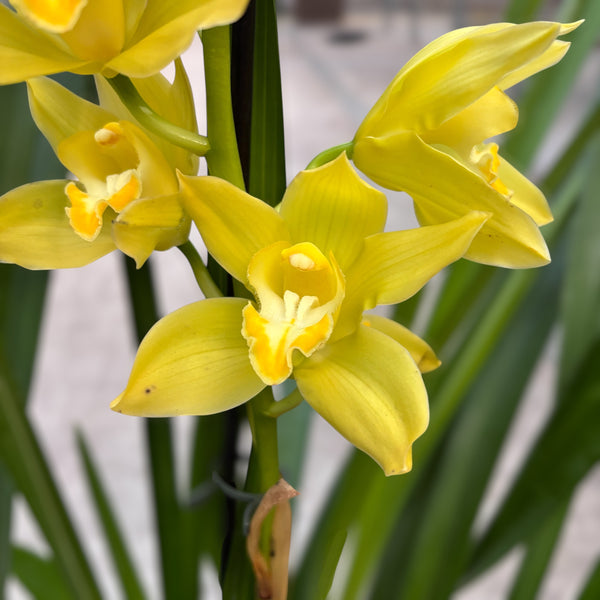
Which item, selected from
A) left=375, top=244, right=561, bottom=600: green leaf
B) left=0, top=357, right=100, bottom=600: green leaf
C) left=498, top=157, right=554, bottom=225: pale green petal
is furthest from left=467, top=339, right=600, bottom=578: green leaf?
left=0, top=357, right=100, bottom=600: green leaf

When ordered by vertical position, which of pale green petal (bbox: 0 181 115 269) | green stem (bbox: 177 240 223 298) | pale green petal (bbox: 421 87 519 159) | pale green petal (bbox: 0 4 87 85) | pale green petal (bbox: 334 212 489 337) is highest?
pale green petal (bbox: 0 4 87 85)

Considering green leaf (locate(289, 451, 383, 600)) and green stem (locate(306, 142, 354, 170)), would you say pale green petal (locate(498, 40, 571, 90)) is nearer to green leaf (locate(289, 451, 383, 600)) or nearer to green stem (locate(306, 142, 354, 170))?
green stem (locate(306, 142, 354, 170))

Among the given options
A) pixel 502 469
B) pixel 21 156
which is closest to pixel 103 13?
pixel 21 156

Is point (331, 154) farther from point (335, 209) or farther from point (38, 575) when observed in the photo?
point (38, 575)

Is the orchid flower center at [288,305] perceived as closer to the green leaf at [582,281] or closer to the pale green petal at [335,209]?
the pale green petal at [335,209]

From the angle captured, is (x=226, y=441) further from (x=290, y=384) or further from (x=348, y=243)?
(x=348, y=243)

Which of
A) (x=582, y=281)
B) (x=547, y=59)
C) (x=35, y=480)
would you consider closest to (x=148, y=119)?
(x=547, y=59)
